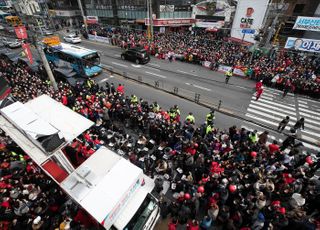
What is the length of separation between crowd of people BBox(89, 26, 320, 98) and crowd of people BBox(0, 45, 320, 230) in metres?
10.4

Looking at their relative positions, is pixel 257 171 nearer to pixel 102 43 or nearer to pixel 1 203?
pixel 1 203

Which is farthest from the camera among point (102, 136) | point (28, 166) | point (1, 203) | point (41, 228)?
point (102, 136)

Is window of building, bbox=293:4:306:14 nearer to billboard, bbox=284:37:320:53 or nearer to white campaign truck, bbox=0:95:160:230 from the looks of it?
billboard, bbox=284:37:320:53

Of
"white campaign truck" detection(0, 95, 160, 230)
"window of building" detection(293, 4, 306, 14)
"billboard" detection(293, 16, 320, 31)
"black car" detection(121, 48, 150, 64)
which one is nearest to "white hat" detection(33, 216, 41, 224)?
"white campaign truck" detection(0, 95, 160, 230)

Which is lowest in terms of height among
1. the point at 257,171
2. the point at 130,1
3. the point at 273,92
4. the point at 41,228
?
the point at 273,92

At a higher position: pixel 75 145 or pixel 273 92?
pixel 75 145

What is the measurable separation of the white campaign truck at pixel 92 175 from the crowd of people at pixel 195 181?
1235 mm

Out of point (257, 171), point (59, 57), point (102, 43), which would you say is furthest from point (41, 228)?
point (102, 43)

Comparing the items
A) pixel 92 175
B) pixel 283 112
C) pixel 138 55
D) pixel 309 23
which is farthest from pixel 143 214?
pixel 309 23

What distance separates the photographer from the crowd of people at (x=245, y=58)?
17136 millimetres

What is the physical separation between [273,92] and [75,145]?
18.0 m

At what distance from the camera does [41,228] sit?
6133mm

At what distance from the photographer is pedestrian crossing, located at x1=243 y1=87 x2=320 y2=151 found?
487 inches

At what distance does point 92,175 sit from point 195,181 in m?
4.84
